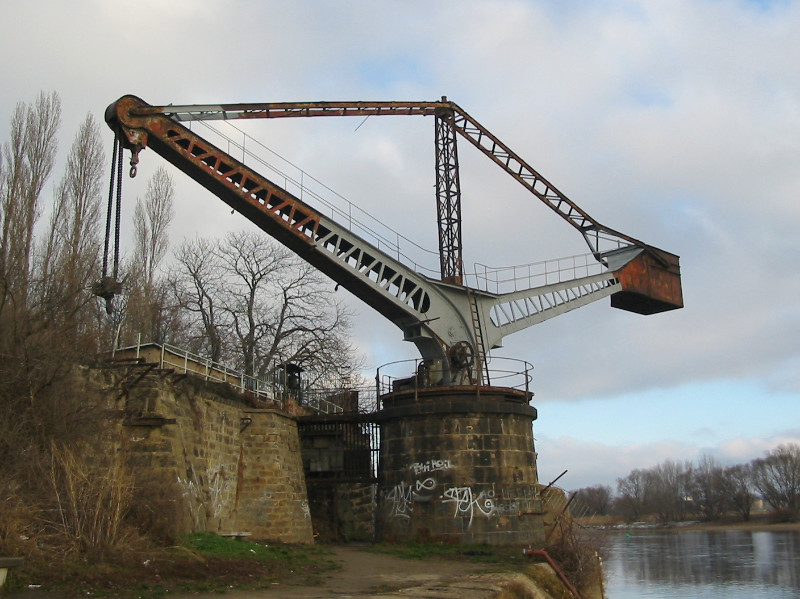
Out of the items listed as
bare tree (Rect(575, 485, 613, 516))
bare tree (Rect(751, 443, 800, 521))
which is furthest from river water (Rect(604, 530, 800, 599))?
bare tree (Rect(751, 443, 800, 521))

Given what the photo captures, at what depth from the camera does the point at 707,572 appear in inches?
1438

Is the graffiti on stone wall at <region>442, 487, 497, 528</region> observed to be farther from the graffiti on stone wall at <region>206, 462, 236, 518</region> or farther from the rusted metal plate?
the rusted metal plate

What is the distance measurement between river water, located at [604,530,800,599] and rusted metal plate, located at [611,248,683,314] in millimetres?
9479

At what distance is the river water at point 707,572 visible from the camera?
95.8 feet

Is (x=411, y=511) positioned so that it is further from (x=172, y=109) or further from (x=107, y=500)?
(x=172, y=109)

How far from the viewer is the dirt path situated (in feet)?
42.1

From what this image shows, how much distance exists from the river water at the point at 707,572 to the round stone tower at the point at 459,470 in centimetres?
281

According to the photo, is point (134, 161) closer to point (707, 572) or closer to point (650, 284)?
point (650, 284)

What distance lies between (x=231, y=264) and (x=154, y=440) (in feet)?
64.2

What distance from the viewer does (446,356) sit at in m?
24.5

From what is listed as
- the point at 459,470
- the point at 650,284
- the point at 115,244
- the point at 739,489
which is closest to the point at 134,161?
the point at 115,244

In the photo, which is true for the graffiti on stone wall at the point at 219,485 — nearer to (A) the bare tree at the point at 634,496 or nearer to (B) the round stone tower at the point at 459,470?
(B) the round stone tower at the point at 459,470

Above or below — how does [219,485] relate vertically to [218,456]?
below

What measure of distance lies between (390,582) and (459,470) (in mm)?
7562
